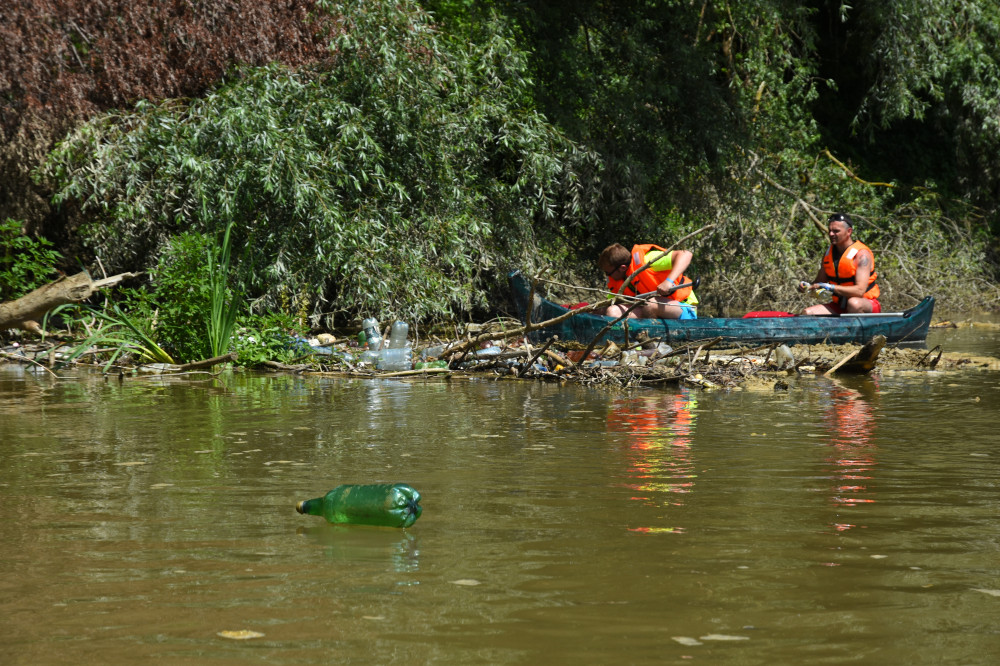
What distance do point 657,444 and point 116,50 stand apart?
358 inches

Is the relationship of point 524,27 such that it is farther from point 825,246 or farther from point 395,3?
point 825,246

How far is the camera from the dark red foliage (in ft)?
40.1

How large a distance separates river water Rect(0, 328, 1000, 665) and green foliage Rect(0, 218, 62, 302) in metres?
5.58

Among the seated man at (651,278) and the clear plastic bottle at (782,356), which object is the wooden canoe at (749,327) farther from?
the clear plastic bottle at (782,356)

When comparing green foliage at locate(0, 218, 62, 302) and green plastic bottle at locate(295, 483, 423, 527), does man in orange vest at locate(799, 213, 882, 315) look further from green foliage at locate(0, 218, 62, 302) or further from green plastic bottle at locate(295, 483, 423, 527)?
green plastic bottle at locate(295, 483, 423, 527)

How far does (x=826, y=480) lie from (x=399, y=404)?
3.68 metres

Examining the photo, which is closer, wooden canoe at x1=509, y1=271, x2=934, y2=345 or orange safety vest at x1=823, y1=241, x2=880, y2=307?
wooden canoe at x1=509, y1=271, x2=934, y2=345

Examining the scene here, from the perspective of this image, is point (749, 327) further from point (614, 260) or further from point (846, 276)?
point (846, 276)

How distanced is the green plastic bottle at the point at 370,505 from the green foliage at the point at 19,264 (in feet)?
29.9

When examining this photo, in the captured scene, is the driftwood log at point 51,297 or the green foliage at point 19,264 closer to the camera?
the driftwood log at point 51,297

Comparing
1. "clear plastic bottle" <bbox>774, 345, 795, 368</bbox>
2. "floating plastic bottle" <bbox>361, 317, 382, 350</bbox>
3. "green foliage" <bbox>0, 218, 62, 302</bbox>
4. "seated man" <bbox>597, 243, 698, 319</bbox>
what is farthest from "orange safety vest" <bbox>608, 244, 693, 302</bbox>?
"green foliage" <bbox>0, 218, 62, 302</bbox>

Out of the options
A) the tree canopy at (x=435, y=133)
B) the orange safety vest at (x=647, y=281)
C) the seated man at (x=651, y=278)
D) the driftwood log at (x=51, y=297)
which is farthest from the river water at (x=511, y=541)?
the tree canopy at (x=435, y=133)

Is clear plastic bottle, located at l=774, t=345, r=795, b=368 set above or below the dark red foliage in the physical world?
below

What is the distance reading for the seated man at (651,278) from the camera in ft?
37.2
